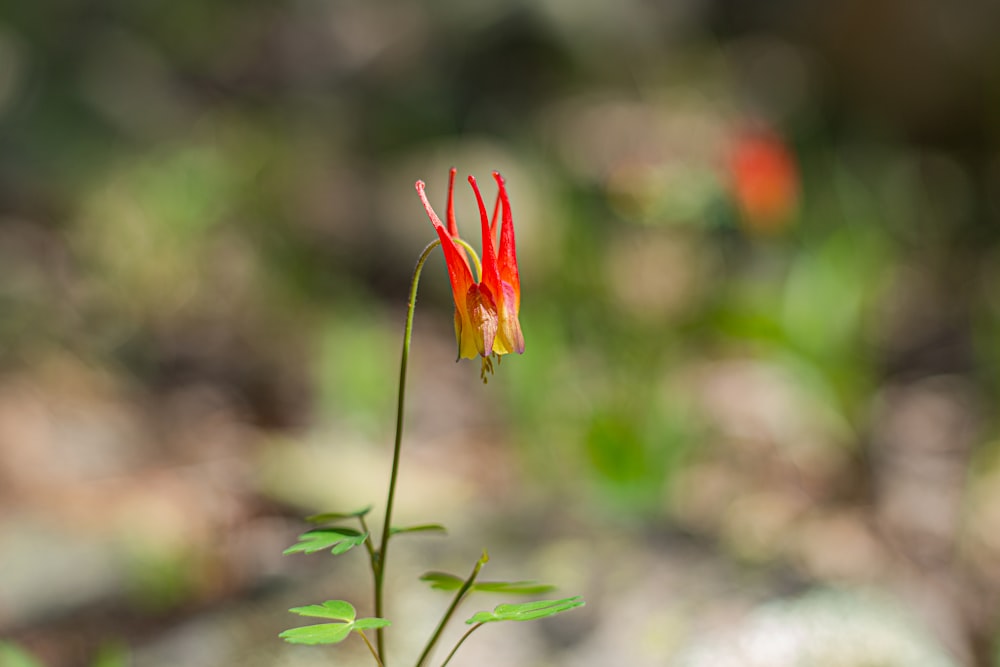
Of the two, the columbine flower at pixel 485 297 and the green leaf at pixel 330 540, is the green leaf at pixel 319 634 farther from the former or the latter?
the columbine flower at pixel 485 297

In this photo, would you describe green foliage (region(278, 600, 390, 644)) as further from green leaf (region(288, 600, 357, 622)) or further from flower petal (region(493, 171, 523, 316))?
flower petal (region(493, 171, 523, 316))

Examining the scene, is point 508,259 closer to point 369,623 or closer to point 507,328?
point 507,328

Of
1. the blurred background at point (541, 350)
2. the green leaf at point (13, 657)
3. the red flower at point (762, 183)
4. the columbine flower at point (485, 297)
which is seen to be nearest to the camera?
the columbine flower at point (485, 297)

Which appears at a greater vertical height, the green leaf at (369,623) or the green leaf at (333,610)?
the green leaf at (333,610)

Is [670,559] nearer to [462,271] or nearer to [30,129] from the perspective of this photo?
[462,271]

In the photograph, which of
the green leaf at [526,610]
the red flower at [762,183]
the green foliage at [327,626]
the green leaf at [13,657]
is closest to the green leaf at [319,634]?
the green foliage at [327,626]

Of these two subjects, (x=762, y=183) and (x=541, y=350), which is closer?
(x=541, y=350)

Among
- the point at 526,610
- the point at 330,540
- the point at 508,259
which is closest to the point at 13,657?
the point at 330,540

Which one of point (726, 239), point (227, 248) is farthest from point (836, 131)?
point (227, 248)
